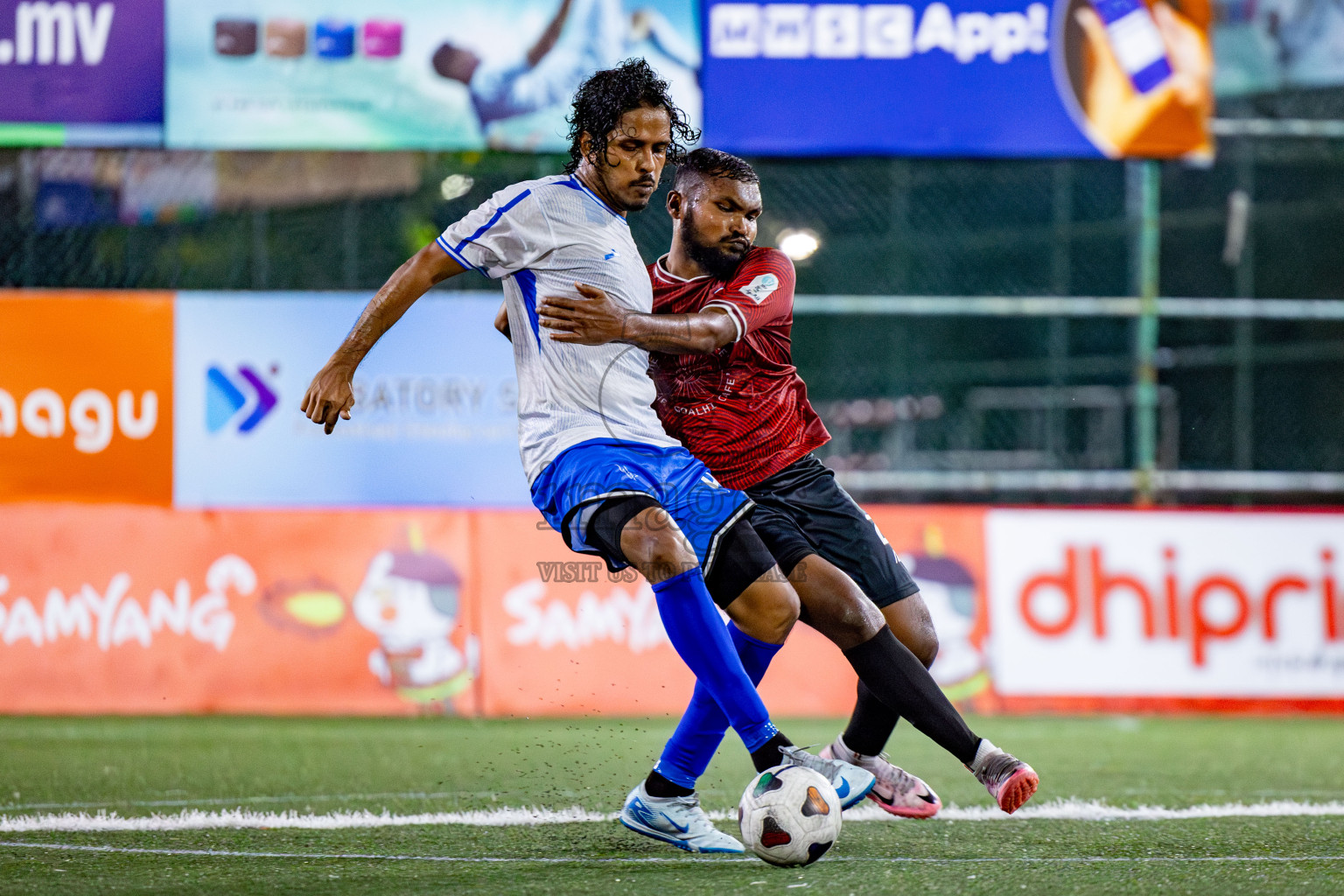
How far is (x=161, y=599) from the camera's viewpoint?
783cm

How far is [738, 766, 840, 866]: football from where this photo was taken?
3436 mm

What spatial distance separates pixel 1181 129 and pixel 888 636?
6136 mm

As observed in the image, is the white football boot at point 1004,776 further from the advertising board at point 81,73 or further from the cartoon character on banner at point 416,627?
the advertising board at point 81,73

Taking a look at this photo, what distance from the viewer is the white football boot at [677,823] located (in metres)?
3.92

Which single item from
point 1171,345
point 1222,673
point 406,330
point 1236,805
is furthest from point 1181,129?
point 1171,345

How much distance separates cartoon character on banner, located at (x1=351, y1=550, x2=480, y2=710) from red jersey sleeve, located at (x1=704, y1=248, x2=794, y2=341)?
14.1 ft

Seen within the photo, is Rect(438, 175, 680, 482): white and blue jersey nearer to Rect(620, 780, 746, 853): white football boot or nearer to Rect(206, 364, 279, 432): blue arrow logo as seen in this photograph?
Rect(620, 780, 746, 853): white football boot

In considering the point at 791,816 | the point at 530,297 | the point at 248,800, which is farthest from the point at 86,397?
the point at 791,816

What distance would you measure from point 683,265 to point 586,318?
0.66m

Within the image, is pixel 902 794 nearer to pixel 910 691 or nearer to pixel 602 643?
pixel 910 691

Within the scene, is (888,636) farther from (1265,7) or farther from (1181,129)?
(1265,7)

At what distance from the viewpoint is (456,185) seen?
382 inches

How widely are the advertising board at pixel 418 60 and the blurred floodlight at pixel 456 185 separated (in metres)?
0.89

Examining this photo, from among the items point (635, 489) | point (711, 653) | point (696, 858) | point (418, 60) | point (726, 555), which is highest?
point (418, 60)
